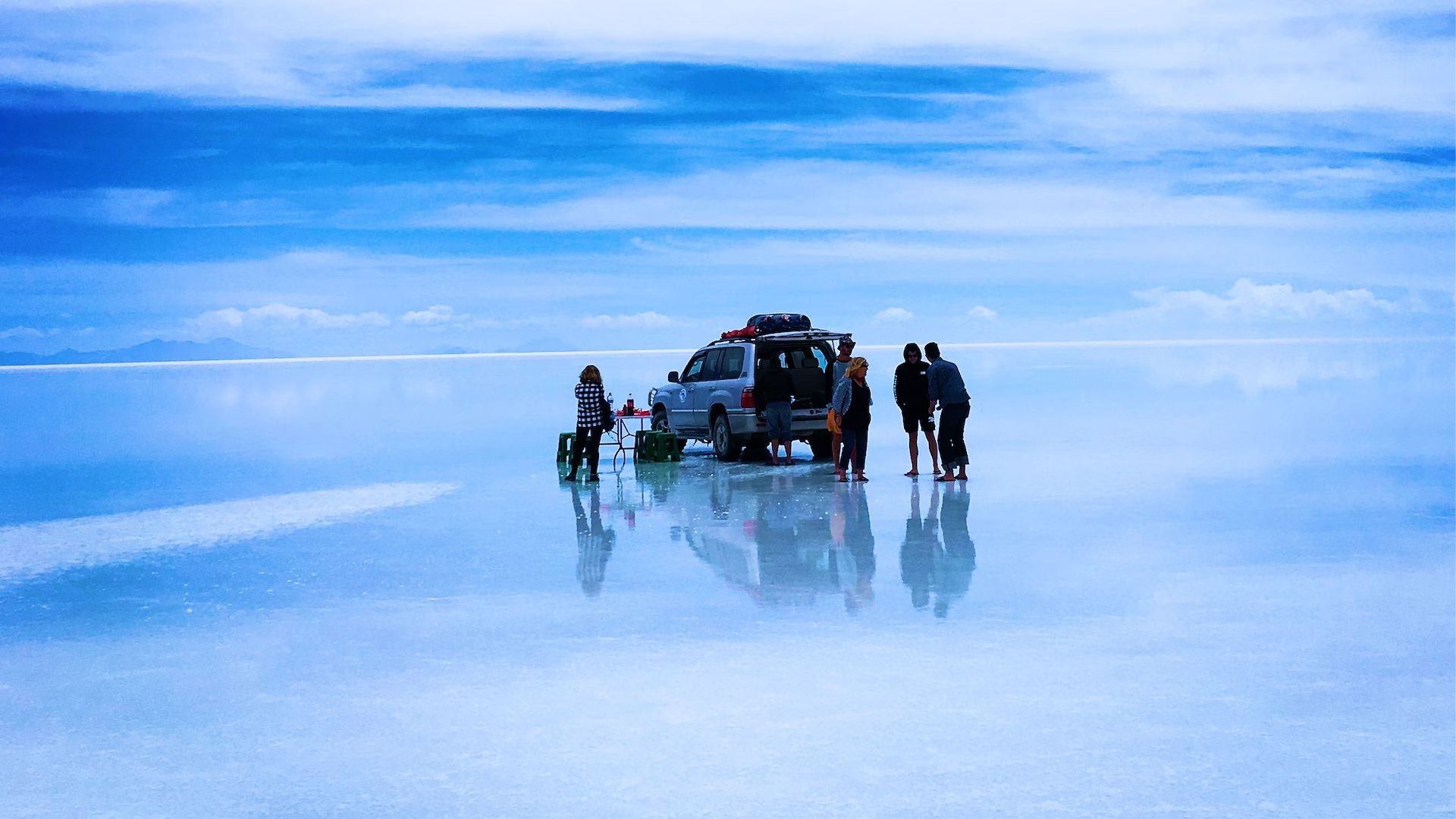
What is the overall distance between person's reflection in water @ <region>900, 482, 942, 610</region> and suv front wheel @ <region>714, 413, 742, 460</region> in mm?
6110

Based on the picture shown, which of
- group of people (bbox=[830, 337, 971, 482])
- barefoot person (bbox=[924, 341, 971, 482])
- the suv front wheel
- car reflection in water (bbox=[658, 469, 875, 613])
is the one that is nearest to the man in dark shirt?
the suv front wheel

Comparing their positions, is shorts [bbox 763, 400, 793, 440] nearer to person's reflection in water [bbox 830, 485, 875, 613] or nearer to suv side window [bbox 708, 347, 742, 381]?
suv side window [bbox 708, 347, 742, 381]

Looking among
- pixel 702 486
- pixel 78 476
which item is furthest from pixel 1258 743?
pixel 78 476

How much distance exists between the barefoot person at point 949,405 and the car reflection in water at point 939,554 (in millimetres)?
1775

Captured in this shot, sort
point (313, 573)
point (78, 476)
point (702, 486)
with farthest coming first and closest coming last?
point (78, 476) < point (702, 486) < point (313, 573)

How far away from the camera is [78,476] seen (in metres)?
20.3

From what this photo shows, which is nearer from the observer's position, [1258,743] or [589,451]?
[1258,743]

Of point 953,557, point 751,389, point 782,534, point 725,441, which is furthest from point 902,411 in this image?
point 953,557

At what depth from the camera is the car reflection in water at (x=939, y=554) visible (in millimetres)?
9688

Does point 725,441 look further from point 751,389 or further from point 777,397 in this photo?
point 777,397

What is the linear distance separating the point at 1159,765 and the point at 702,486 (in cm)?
1202

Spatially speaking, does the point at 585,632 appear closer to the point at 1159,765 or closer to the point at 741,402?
the point at 1159,765

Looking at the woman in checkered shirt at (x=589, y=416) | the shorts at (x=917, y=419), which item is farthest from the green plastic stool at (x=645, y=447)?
the shorts at (x=917, y=419)

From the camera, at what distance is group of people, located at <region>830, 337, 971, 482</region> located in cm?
1723
